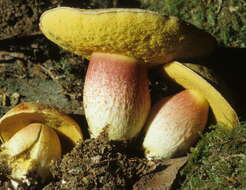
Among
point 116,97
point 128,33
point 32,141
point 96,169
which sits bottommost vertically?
point 96,169

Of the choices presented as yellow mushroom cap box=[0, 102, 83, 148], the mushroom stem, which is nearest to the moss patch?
the mushroom stem

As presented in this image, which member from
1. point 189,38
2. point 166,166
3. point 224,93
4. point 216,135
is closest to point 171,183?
point 166,166

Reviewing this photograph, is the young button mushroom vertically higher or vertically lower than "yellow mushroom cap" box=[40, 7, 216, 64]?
lower

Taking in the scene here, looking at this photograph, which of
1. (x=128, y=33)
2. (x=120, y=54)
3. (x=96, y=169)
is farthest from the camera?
(x=120, y=54)

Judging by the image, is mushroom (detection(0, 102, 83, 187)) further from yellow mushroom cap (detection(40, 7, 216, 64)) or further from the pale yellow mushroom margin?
the pale yellow mushroom margin

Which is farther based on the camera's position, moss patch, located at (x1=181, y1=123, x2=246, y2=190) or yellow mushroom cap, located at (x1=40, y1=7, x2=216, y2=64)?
moss patch, located at (x1=181, y1=123, x2=246, y2=190)

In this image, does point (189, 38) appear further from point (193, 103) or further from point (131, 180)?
point (131, 180)

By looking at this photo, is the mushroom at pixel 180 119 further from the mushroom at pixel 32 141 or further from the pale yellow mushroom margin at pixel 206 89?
the mushroom at pixel 32 141

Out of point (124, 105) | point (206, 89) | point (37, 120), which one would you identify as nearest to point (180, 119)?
point (206, 89)

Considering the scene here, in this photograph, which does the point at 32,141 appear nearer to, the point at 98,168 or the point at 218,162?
the point at 98,168
